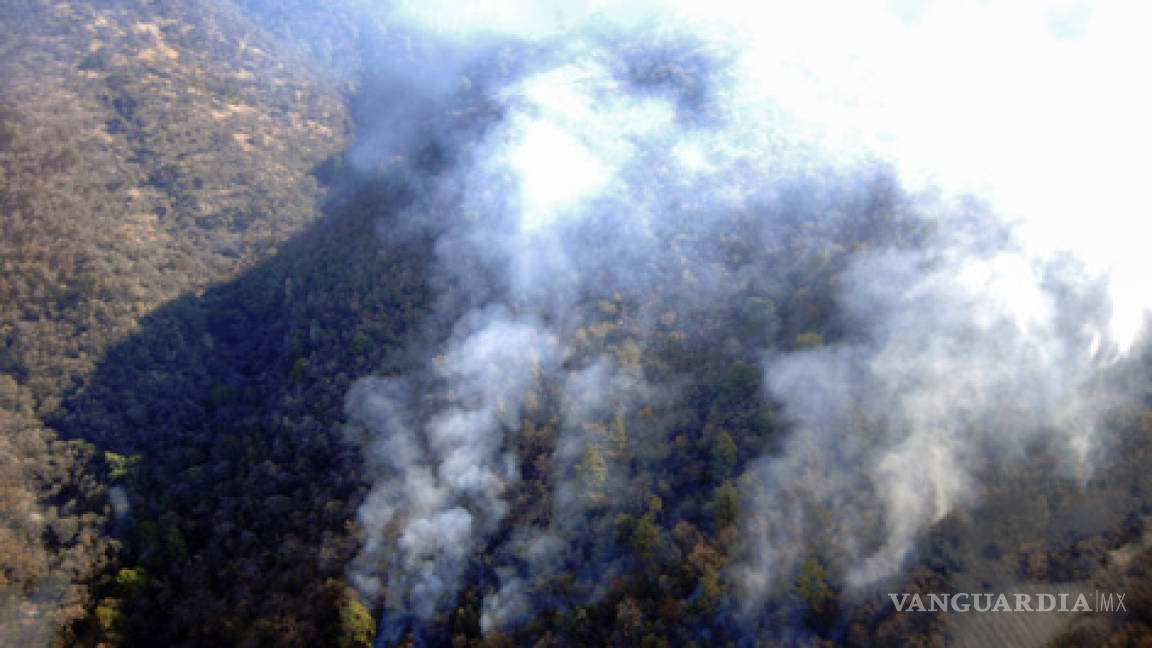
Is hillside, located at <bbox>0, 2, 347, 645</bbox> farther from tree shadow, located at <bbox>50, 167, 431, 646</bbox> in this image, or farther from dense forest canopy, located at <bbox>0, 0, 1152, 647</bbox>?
tree shadow, located at <bbox>50, 167, 431, 646</bbox>

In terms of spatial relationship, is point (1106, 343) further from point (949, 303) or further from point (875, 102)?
point (875, 102)

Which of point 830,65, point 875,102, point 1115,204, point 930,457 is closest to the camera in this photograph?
point 930,457

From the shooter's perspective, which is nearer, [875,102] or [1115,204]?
[1115,204]

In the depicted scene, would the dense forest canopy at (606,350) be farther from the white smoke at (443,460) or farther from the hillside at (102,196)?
the hillside at (102,196)

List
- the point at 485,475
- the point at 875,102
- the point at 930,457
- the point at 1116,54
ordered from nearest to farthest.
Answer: the point at 930,457, the point at 485,475, the point at 1116,54, the point at 875,102

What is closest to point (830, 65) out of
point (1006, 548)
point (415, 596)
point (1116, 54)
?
point (1116, 54)

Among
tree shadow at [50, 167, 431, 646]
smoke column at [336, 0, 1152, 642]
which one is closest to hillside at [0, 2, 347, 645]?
tree shadow at [50, 167, 431, 646]

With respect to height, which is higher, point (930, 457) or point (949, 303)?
point (949, 303)
